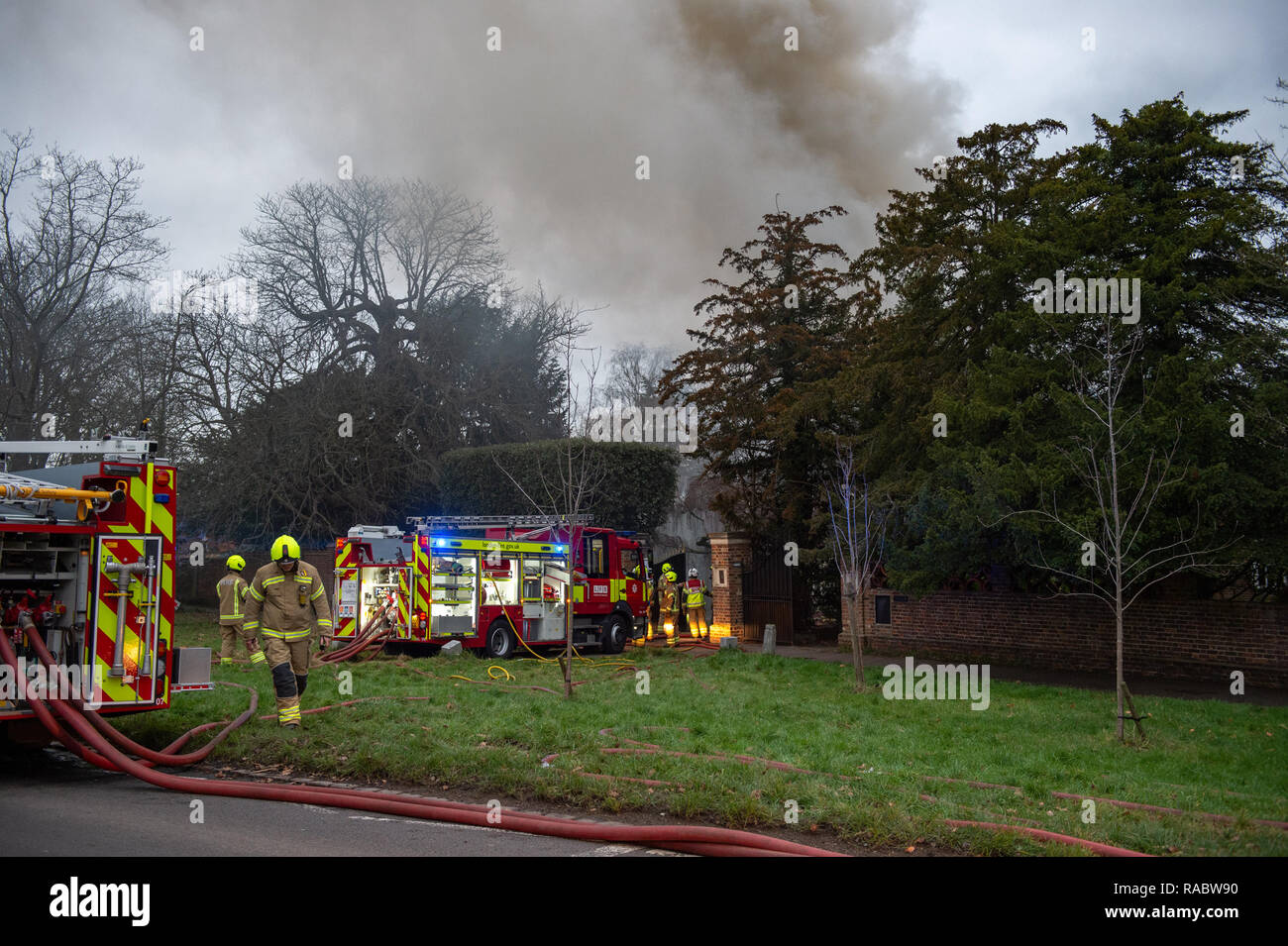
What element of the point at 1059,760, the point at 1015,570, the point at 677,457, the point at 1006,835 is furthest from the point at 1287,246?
the point at 677,457

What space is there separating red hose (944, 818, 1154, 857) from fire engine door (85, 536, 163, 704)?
6522 millimetres

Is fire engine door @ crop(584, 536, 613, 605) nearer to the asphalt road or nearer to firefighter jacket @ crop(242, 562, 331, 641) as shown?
firefighter jacket @ crop(242, 562, 331, 641)

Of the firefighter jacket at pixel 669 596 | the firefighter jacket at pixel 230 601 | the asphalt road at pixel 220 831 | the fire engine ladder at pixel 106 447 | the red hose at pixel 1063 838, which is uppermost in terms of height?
the fire engine ladder at pixel 106 447

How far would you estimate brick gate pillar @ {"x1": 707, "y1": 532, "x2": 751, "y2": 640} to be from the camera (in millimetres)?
22828

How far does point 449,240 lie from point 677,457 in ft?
36.2

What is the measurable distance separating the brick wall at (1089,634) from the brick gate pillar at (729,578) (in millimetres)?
3504

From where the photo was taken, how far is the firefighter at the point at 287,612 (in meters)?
9.23

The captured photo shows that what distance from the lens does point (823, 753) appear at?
837 cm

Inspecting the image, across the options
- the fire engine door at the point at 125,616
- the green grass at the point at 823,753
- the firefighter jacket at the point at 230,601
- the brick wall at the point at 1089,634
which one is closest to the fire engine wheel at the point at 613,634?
the brick wall at the point at 1089,634

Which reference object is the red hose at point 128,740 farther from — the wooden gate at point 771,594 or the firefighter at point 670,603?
the wooden gate at point 771,594

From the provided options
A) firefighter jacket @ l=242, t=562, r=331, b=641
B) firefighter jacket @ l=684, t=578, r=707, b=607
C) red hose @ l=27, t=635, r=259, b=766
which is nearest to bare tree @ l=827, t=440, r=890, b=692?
firefighter jacket @ l=684, t=578, r=707, b=607

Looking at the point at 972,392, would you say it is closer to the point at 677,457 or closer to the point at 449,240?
the point at 677,457

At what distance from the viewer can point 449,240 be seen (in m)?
31.3
